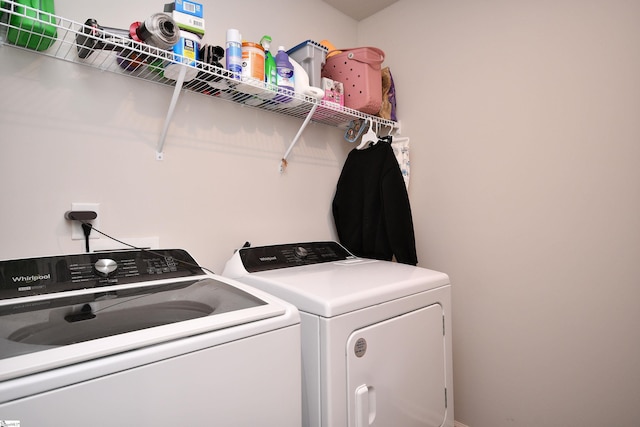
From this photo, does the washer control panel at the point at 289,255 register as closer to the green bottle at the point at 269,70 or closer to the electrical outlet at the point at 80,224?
the electrical outlet at the point at 80,224

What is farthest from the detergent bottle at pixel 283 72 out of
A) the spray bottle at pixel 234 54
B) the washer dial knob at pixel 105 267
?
the washer dial knob at pixel 105 267

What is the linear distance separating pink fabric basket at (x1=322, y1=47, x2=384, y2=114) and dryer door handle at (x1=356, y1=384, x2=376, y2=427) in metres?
1.46

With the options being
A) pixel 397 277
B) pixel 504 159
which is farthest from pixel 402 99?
pixel 397 277

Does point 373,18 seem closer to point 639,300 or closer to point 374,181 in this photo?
point 374,181

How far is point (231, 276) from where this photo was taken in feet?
5.10

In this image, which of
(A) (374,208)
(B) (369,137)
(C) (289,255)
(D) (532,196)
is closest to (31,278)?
(C) (289,255)

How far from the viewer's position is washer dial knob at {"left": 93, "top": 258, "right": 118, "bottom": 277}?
1.17m

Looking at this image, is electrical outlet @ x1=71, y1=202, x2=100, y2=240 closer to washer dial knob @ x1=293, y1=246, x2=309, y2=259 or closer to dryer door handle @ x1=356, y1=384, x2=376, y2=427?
washer dial knob @ x1=293, y1=246, x2=309, y2=259

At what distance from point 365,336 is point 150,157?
1.18m

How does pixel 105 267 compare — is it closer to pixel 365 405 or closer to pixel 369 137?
pixel 365 405

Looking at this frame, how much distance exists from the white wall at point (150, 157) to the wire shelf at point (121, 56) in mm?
48

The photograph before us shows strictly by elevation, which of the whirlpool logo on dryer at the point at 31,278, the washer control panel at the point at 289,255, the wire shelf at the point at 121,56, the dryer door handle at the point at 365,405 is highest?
the wire shelf at the point at 121,56

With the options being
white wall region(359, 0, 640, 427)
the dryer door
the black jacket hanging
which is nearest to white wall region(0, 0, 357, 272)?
the black jacket hanging

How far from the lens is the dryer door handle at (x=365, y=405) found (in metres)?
1.17
